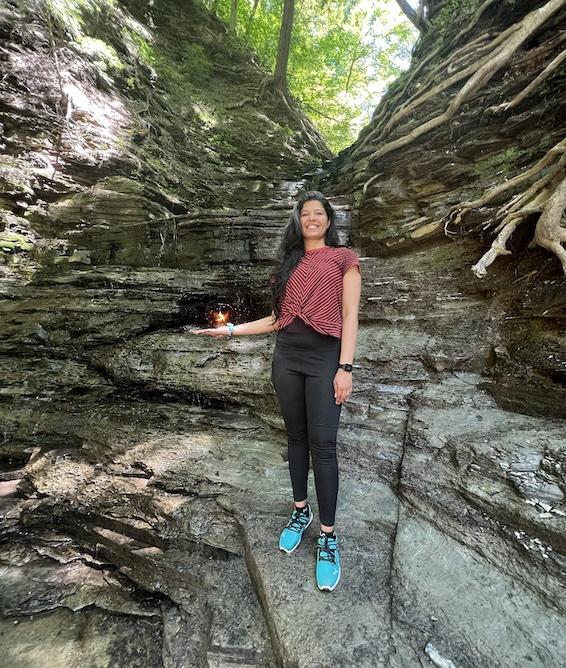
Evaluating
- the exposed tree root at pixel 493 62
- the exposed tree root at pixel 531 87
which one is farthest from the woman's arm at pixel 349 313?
the exposed tree root at pixel 493 62

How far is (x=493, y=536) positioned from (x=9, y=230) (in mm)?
7508

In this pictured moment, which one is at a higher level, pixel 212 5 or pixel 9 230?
pixel 212 5

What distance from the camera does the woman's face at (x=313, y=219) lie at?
6.63 ft

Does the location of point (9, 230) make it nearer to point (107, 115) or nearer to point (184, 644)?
point (107, 115)

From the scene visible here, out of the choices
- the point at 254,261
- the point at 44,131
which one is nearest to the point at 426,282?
the point at 254,261

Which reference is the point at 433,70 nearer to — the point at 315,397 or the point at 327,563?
the point at 315,397

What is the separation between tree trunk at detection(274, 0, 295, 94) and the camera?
11.8 meters

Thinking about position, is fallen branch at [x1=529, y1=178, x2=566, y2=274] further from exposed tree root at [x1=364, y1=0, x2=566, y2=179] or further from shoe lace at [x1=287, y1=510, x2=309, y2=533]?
exposed tree root at [x1=364, y1=0, x2=566, y2=179]

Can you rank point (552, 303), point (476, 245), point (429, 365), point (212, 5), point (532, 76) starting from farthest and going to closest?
point (212, 5)
point (532, 76)
point (476, 245)
point (429, 365)
point (552, 303)

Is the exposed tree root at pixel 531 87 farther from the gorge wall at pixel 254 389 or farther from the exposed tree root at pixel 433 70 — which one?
the exposed tree root at pixel 433 70

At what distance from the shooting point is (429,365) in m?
3.76

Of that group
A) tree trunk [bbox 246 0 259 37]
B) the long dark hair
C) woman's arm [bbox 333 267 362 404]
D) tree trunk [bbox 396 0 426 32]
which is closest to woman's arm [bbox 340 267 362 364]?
woman's arm [bbox 333 267 362 404]

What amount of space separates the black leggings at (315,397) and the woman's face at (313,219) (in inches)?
21.7

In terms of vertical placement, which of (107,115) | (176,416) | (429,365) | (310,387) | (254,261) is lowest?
(176,416)
